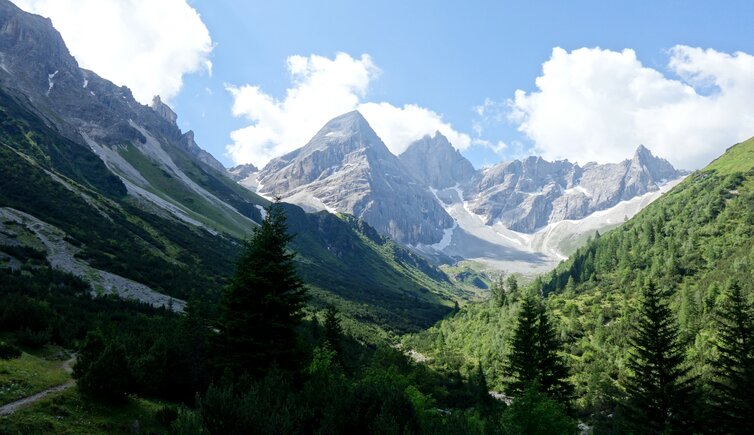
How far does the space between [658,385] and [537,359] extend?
10.8 meters

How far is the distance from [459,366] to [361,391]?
10328 cm

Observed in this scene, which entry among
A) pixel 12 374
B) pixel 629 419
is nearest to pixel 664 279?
pixel 629 419

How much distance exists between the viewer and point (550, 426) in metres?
29.4

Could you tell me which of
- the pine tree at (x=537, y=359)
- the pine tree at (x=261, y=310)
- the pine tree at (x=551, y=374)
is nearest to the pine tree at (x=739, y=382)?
the pine tree at (x=551, y=374)

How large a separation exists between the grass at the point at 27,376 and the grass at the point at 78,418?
1.30m

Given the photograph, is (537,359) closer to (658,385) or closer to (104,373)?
(658,385)

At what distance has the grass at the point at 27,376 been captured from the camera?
56.6 feet


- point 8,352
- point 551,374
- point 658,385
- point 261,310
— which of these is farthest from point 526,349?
point 8,352

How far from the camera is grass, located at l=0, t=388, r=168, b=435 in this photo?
14906 millimetres

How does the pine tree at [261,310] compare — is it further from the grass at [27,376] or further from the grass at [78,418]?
the grass at [27,376]

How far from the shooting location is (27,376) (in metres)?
19.1

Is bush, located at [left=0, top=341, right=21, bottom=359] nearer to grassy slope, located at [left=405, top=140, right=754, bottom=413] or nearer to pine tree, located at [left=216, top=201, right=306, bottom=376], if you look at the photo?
pine tree, located at [left=216, top=201, right=306, bottom=376]

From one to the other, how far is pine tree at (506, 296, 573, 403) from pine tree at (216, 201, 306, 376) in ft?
93.0

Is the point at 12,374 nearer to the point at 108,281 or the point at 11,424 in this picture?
the point at 11,424
